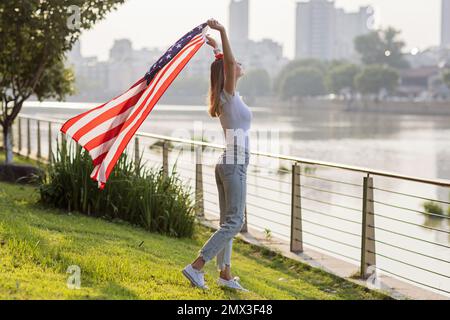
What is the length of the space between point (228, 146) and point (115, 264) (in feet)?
4.01

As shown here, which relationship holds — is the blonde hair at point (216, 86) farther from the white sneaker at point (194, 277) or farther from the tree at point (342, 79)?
the tree at point (342, 79)

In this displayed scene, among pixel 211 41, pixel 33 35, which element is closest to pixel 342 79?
pixel 33 35

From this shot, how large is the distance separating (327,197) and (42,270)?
16679mm

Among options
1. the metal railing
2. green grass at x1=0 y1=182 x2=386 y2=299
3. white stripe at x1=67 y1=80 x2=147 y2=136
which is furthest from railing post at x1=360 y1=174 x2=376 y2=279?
white stripe at x1=67 y1=80 x2=147 y2=136

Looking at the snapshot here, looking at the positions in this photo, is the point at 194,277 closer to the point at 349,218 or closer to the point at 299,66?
the point at 349,218

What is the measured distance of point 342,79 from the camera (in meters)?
130

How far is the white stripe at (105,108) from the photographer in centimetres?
593

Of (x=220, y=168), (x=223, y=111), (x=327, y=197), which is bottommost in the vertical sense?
(x=327, y=197)

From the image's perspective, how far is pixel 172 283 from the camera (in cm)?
562

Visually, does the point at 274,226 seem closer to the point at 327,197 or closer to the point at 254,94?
the point at 327,197

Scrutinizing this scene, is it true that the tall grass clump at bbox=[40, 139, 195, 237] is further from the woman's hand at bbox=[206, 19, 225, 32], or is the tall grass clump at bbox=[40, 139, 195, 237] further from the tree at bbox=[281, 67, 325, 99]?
the tree at bbox=[281, 67, 325, 99]

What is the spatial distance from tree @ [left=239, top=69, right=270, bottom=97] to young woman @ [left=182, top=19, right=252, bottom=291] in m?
156
